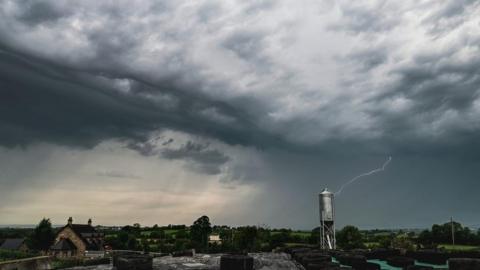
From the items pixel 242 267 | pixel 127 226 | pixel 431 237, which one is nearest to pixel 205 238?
pixel 431 237

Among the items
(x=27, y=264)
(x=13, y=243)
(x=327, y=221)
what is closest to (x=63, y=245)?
(x=13, y=243)

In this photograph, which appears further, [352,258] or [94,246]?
[94,246]

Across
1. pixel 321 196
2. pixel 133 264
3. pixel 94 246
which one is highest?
pixel 321 196

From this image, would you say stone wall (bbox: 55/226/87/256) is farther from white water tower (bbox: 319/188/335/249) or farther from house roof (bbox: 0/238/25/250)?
white water tower (bbox: 319/188/335/249)

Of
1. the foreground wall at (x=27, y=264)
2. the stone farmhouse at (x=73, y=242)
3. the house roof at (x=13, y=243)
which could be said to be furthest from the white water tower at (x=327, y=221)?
the house roof at (x=13, y=243)

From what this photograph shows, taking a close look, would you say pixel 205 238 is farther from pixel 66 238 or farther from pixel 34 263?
pixel 34 263

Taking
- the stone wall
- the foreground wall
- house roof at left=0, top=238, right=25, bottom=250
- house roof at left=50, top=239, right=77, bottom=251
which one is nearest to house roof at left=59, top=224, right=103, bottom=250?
the stone wall
